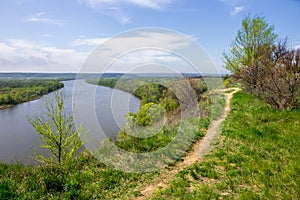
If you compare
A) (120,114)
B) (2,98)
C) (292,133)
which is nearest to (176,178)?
(292,133)

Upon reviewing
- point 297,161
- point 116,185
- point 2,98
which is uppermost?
point 297,161

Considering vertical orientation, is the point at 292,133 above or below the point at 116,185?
above

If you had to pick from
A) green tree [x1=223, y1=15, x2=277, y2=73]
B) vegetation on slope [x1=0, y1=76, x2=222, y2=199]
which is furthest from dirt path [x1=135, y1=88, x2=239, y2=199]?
green tree [x1=223, y1=15, x2=277, y2=73]

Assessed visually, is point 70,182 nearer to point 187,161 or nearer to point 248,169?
point 187,161

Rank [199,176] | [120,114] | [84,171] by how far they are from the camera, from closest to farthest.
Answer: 1. [199,176]
2. [84,171]
3. [120,114]

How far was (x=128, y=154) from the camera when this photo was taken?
5535mm

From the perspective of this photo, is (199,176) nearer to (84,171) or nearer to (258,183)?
(258,183)

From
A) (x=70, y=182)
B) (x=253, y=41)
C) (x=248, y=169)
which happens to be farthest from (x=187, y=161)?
(x=253, y=41)

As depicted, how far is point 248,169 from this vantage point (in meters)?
4.07

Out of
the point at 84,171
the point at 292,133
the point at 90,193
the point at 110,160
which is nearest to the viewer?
the point at 90,193

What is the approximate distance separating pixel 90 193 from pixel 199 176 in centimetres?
226

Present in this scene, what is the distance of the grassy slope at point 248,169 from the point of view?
3315 mm

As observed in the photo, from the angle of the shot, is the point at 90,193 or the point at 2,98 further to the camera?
the point at 2,98

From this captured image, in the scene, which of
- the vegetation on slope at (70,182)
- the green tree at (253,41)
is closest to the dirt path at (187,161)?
the vegetation on slope at (70,182)
